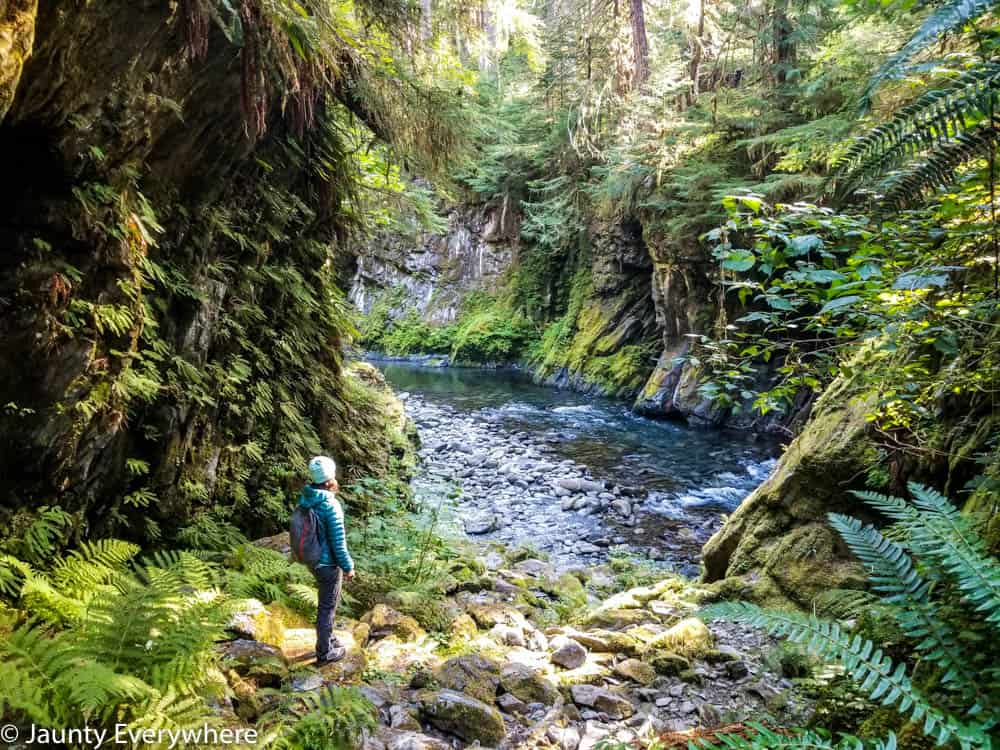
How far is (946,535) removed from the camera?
2.16m

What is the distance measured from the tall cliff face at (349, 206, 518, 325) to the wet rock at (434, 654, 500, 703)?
31693 millimetres

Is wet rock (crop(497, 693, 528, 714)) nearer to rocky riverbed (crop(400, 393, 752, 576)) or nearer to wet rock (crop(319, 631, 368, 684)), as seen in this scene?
wet rock (crop(319, 631, 368, 684))

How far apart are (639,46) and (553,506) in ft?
43.0

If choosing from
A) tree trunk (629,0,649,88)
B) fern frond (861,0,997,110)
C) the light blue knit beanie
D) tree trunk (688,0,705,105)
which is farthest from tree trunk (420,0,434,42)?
tree trunk (629,0,649,88)

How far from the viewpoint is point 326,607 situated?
12.6ft

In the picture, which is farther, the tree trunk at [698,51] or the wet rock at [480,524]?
the tree trunk at [698,51]

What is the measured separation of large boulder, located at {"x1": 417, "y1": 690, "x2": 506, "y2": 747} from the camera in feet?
10.1

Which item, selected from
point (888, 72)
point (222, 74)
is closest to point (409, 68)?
point (222, 74)

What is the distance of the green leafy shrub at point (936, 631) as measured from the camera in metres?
1.80

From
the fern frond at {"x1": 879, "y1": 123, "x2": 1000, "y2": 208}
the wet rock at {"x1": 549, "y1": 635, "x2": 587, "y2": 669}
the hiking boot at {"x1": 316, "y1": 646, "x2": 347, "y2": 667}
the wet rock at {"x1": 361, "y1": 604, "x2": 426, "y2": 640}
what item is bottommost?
the wet rock at {"x1": 361, "y1": 604, "x2": 426, "y2": 640}

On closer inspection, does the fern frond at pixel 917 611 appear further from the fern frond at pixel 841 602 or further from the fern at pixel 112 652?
the fern at pixel 112 652

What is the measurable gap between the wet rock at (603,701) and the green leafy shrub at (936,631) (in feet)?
4.70

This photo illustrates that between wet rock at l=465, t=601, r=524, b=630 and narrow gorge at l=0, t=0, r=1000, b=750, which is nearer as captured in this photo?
narrow gorge at l=0, t=0, r=1000, b=750

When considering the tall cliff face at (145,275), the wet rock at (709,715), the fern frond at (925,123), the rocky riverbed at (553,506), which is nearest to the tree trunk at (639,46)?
the rocky riverbed at (553,506)
